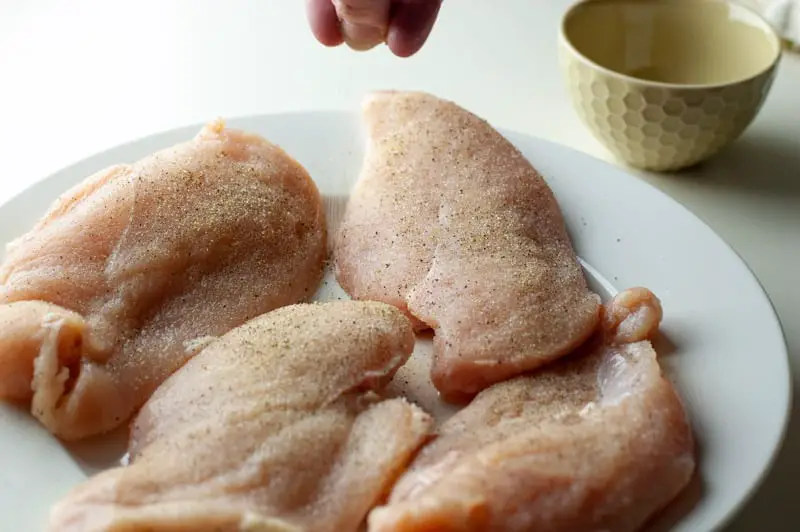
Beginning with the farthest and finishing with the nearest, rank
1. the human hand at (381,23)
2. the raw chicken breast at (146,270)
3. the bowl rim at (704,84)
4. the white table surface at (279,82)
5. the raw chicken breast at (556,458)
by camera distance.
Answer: the white table surface at (279,82) → the bowl rim at (704,84) → the human hand at (381,23) → the raw chicken breast at (146,270) → the raw chicken breast at (556,458)

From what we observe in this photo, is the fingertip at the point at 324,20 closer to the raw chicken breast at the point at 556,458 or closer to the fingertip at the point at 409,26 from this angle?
the fingertip at the point at 409,26

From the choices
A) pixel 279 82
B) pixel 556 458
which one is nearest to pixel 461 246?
pixel 556 458

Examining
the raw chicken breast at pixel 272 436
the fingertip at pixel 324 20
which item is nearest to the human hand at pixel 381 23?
the fingertip at pixel 324 20

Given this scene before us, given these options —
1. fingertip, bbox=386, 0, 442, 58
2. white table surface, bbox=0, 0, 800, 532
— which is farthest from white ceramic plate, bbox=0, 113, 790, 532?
fingertip, bbox=386, 0, 442, 58

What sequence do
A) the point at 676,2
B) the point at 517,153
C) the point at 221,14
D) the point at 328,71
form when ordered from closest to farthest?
the point at 517,153 < the point at 676,2 < the point at 328,71 < the point at 221,14

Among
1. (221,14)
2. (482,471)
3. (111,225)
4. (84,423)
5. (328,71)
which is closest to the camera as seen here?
(482,471)

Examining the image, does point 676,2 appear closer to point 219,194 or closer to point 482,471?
point 219,194

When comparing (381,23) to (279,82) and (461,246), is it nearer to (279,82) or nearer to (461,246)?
(461,246)

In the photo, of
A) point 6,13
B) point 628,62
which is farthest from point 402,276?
point 6,13
